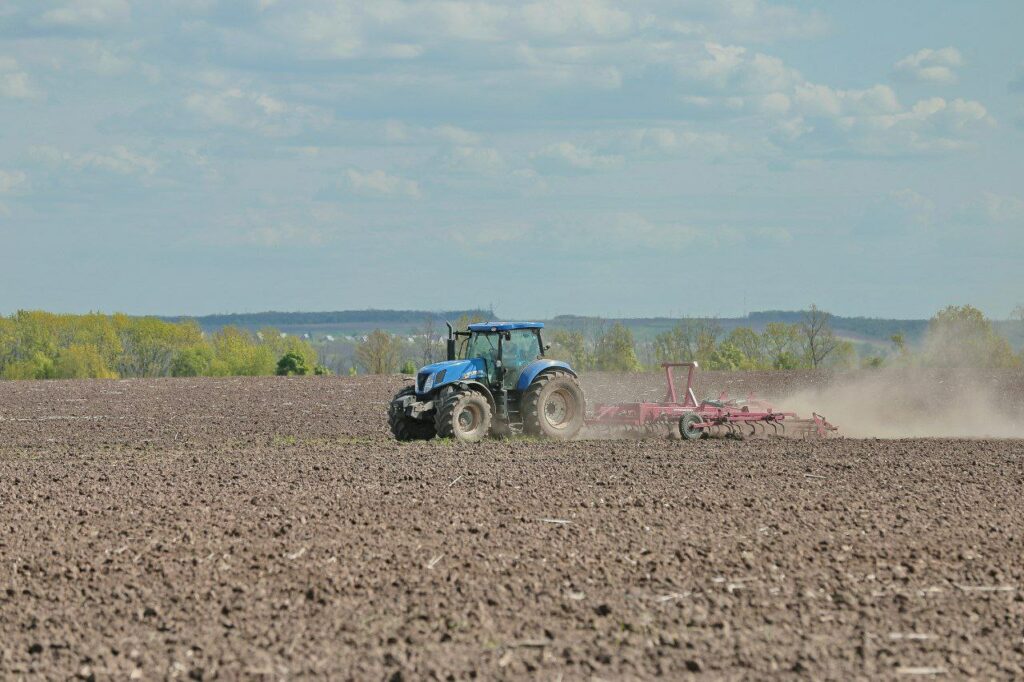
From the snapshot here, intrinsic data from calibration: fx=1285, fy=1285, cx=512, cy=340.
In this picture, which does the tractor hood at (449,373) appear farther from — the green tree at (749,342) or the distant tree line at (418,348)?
the green tree at (749,342)

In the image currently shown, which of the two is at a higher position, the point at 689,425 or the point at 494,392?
the point at 494,392

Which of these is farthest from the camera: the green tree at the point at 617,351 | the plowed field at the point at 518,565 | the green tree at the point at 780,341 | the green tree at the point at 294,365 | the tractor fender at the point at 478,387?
the green tree at the point at 780,341

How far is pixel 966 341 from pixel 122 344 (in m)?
47.3

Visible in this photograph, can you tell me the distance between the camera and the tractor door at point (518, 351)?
21.8 meters

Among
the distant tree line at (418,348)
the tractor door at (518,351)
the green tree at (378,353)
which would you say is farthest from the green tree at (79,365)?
the tractor door at (518,351)

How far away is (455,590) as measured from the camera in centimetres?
984

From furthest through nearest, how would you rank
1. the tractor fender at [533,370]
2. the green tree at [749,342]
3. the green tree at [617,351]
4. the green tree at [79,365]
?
the green tree at [79,365] < the green tree at [749,342] < the green tree at [617,351] < the tractor fender at [533,370]

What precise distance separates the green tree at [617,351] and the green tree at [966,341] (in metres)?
13.8

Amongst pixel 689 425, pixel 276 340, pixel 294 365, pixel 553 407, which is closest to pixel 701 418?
pixel 689 425

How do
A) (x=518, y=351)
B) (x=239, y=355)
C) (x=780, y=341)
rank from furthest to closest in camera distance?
(x=239, y=355)
(x=780, y=341)
(x=518, y=351)

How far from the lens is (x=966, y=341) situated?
61125 millimetres

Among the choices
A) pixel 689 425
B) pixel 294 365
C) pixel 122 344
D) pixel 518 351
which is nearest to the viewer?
pixel 518 351

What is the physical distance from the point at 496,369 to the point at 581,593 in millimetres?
12188

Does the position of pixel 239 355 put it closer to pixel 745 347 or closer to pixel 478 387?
pixel 745 347
